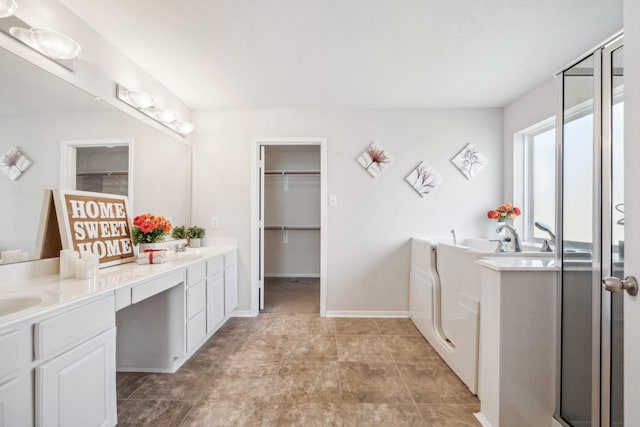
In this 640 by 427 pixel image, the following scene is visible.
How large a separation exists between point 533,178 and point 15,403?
12.8ft

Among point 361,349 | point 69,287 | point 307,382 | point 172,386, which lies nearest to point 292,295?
point 361,349

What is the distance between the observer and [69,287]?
124 cm

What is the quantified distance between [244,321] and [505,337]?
237 cm

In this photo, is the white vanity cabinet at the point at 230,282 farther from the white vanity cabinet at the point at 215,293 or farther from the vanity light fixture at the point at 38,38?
the vanity light fixture at the point at 38,38

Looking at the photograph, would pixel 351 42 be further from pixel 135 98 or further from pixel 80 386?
pixel 80 386

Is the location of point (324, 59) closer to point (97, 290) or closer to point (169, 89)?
point (169, 89)

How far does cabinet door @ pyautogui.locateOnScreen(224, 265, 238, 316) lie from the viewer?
264 centimetres

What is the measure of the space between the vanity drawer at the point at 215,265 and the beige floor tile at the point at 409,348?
1667 millimetres

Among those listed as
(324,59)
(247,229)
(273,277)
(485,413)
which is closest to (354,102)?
(324,59)

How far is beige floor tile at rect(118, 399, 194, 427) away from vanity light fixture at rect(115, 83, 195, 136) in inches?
81.3

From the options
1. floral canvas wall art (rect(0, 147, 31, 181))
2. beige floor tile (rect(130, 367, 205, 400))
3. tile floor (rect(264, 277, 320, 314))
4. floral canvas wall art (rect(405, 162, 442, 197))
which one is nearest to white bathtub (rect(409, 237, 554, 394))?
floral canvas wall art (rect(405, 162, 442, 197))

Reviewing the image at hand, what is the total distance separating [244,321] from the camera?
2.81 metres

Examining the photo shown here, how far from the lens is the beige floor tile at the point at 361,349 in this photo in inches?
81.8

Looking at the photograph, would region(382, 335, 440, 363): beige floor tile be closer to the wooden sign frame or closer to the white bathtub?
the white bathtub
